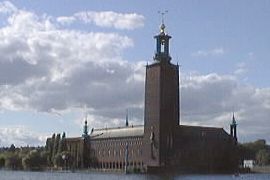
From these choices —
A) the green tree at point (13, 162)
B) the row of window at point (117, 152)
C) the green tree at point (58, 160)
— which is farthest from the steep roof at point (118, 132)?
the green tree at point (13, 162)

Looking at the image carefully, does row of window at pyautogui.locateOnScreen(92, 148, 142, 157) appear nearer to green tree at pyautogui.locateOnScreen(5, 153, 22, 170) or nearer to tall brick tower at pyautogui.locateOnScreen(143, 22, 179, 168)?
tall brick tower at pyautogui.locateOnScreen(143, 22, 179, 168)

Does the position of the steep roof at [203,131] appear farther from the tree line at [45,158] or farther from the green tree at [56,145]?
the green tree at [56,145]

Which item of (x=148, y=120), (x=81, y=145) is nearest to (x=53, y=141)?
(x=81, y=145)

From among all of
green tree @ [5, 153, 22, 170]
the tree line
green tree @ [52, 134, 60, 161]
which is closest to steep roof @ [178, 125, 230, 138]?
the tree line

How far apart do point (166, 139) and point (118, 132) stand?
26.3 meters

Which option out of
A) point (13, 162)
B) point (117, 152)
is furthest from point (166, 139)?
point (13, 162)

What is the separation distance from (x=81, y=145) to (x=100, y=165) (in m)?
9.42

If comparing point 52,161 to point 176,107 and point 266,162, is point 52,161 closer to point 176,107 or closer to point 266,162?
point 176,107

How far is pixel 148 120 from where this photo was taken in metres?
128

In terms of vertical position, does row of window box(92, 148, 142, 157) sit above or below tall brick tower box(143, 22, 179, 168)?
below

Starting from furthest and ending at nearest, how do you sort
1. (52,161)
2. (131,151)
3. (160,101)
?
(52,161) < (131,151) < (160,101)

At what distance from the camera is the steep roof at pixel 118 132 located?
140125mm

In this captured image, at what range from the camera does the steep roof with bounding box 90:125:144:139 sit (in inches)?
5517

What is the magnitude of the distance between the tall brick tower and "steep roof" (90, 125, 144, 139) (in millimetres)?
10441
